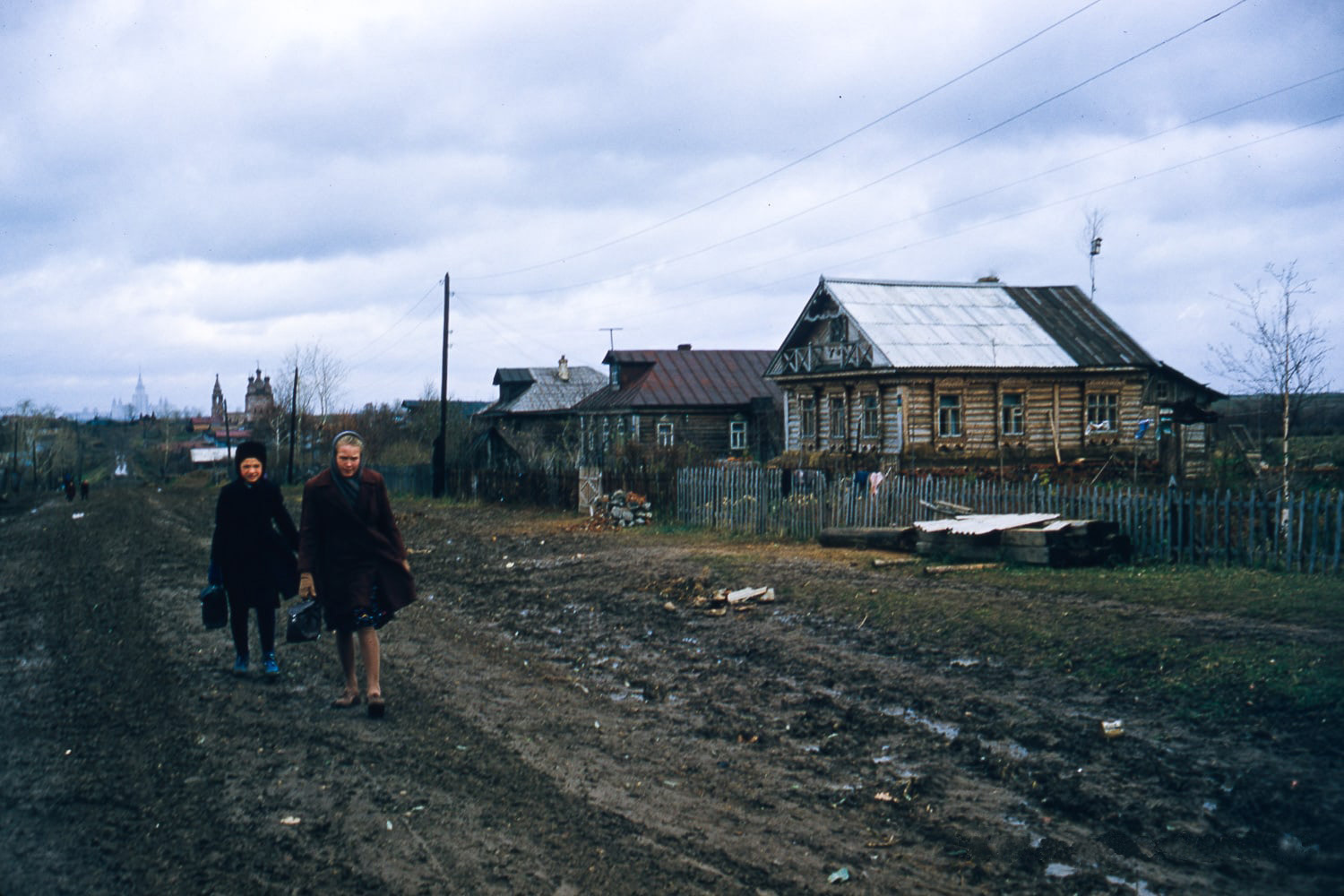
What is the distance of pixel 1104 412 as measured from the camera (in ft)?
104

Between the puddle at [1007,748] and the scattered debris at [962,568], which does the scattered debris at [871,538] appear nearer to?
the scattered debris at [962,568]

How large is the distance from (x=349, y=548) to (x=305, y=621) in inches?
25.3

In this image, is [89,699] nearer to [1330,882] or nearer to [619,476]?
[1330,882]

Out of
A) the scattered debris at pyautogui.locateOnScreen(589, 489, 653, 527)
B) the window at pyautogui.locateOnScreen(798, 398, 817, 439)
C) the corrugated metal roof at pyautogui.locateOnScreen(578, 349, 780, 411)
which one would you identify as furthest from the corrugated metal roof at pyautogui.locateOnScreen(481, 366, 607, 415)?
the scattered debris at pyautogui.locateOnScreen(589, 489, 653, 527)

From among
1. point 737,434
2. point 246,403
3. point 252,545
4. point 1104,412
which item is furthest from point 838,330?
point 246,403

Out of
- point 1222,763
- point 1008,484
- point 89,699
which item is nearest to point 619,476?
point 1008,484

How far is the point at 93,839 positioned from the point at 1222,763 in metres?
5.53

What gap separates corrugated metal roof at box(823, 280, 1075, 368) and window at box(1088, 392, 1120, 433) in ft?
6.00

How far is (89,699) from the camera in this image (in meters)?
6.99

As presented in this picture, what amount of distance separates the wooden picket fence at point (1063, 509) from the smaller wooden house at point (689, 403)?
74.7 feet

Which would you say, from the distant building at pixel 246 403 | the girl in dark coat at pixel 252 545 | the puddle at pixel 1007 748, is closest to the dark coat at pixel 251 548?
the girl in dark coat at pixel 252 545

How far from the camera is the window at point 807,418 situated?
34.4 meters

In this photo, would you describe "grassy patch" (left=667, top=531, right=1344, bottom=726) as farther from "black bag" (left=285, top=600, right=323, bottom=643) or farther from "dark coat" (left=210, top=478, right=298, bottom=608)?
"dark coat" (left=210, top=478, right=298, bottom=608)

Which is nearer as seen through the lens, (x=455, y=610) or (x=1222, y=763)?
(x=1222, y=763)
